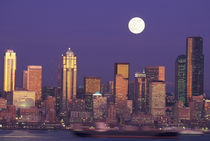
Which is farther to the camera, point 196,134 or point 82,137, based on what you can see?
point 196,134

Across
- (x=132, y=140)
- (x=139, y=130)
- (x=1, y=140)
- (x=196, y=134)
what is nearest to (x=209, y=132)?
(x=196, y=134)

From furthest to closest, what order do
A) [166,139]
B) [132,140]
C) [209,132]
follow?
1. [209,132]
2. [166,139]
3. [132,140]

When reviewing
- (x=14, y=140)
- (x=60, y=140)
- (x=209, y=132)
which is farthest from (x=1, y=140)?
(x=209, y=132)

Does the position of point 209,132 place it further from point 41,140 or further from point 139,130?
point 41,140

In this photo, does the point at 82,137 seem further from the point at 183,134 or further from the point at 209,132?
the point at 209,132

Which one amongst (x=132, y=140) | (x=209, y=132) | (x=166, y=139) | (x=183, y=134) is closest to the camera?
(x=132, y=140)

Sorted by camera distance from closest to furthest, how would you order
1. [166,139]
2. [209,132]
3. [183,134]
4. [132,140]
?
[132,140] → [166,139] → [183,134] → [209,132]

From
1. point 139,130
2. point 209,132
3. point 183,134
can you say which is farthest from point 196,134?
point 139,130

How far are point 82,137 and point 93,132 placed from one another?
184 inches

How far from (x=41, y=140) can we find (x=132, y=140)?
1934 cm

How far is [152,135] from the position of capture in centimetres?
13862

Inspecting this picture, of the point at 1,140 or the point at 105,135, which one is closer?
the point at 1,140

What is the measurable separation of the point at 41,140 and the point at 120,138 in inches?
765

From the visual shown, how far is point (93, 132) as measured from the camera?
143m
